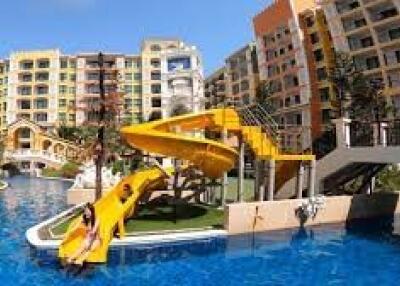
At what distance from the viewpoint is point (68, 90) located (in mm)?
104875

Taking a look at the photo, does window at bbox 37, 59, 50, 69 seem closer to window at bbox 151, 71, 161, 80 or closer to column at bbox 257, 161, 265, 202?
window at bbox 151, 71, 161, 80

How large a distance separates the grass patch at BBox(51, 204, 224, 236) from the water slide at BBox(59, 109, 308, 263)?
80 cm

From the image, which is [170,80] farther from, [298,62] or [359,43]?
[359,43]

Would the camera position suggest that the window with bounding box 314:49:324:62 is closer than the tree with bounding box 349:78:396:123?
No

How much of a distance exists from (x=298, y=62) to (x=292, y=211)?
53.2 meters

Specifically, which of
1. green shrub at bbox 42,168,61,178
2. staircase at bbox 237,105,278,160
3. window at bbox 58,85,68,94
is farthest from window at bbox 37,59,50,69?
staircase at bbox 237,105,278,160

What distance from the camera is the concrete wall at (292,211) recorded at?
2206 centimetres

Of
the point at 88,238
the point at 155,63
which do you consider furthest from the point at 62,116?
the point at 88,238

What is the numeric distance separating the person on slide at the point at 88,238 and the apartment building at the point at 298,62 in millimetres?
53161

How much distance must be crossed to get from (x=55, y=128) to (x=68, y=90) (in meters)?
8.36

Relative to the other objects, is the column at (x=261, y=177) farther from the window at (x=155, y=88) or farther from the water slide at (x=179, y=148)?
the window at (x=155, y=88)

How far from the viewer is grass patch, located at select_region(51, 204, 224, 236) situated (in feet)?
71.6

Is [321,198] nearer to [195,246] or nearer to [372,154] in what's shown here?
[372,154]

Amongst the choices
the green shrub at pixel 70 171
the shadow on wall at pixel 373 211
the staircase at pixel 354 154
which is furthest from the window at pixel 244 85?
the shadow on wall at pixel 373 211
